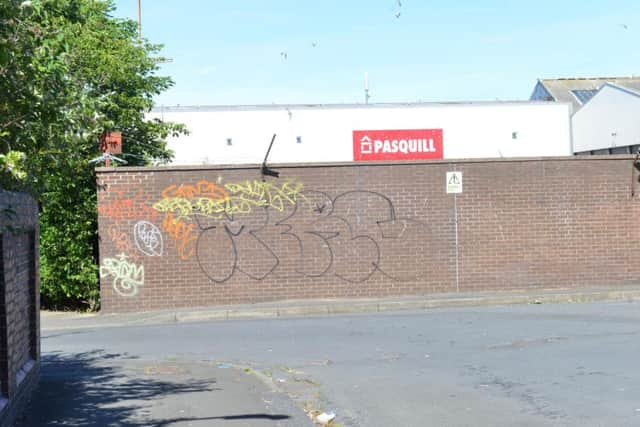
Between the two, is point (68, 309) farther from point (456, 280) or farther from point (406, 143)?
point (406, 143)

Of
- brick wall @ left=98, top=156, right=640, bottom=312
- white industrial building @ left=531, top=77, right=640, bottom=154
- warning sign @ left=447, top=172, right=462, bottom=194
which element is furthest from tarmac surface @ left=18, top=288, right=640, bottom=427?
white industrial building @ left=531, top=77, right=640, bottom=154

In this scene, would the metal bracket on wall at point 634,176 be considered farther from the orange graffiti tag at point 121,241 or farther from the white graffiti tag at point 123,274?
the orange graffiti tag at point 121,241

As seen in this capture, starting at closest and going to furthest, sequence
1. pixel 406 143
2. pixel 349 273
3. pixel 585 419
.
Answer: pixel 585 419
pixel 349 273
pixel 406 143

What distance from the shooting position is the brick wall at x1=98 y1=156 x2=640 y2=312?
1967cm

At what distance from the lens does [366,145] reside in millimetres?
37000

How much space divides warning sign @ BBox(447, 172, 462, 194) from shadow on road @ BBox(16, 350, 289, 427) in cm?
969

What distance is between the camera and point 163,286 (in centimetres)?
1973

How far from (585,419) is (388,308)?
433 inches

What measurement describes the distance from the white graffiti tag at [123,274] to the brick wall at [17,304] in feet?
31.7

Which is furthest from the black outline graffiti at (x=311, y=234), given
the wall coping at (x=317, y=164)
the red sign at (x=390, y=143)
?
the red sign at (x=390, y=143)

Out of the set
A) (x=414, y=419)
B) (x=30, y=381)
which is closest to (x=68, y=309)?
(x=30, y=381)

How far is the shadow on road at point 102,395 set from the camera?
8.15m

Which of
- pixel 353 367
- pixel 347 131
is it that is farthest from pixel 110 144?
pixel 347 131

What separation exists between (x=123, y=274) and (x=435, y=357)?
9.77m
